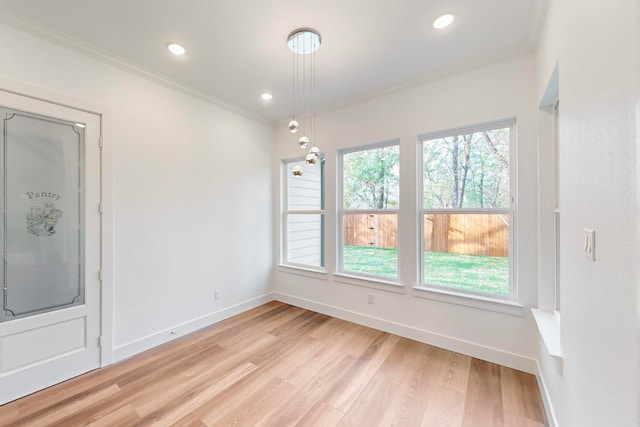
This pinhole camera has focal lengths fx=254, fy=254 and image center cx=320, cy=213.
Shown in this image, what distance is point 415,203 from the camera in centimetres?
291

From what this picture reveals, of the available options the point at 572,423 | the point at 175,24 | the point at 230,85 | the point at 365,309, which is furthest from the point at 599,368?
the point at 230,85

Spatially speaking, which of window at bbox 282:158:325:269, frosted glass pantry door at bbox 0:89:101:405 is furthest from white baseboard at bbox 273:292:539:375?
frosted glass pantry door at bbox 0:89:101:405

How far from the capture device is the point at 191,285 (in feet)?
10.1

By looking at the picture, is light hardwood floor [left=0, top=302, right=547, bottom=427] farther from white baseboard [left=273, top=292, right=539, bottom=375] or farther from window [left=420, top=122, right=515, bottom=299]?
window [left=420, top=122, right=515, bottom=299]

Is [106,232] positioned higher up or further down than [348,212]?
further down

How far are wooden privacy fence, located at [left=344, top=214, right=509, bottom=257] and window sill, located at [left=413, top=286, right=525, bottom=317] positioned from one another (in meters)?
0.44

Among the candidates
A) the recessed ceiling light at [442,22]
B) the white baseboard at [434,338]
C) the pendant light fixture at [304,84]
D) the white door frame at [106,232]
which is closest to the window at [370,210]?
the white baseboard at [434,338]

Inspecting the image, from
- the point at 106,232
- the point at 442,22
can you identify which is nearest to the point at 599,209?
the point at 442,22

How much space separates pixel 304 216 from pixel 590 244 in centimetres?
339

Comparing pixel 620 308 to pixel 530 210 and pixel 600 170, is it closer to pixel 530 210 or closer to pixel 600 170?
pixel 600 170

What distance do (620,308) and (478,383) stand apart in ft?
5.88

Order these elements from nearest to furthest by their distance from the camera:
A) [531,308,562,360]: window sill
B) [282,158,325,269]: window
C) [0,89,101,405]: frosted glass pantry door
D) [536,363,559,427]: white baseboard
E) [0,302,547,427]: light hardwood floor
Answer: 1. [531,308,562,360]: window sill
2. [536,363,559,427]: white baseboard
3. [0,302,547,427]: light hardwood floor
4. [0,89,101,405]: frosted glass pantry door
5. [282,158,325,269]: window

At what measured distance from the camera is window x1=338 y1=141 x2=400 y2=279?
3.18 metres

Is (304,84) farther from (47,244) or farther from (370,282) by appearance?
(47,244)
